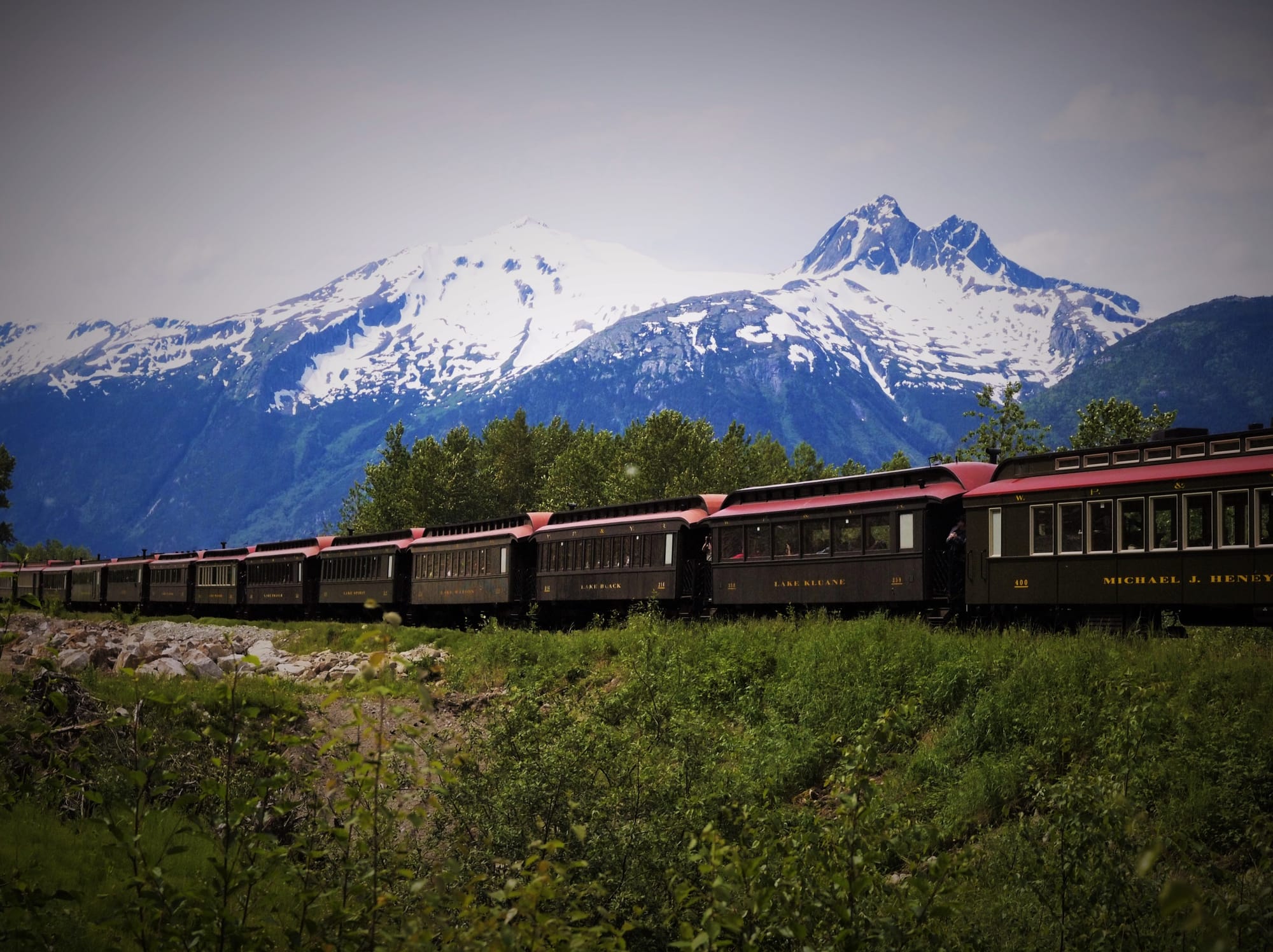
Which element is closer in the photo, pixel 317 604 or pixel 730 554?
pixel 730 554

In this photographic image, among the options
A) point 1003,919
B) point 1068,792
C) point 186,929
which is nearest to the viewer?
point 186,929

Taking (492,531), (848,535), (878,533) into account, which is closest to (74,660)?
(492,531)

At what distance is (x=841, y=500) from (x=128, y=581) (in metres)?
50.9

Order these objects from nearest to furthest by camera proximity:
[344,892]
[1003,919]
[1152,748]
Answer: [344,892] < [1003,919] < [1152,748]

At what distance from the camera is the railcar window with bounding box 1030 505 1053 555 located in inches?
822

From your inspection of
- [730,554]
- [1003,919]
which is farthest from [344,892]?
[730,554]

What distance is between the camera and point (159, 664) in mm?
29688

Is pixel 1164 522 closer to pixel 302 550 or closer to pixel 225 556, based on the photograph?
pixel 302 550

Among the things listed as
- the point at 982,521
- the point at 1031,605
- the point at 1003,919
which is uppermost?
the point at 982,521

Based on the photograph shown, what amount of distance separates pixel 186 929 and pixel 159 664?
23885 millimetres

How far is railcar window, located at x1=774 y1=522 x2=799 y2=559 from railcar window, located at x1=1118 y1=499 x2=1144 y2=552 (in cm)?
795

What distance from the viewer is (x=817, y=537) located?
25719 millimetres

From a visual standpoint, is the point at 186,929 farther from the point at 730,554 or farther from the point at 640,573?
the point at 640,573

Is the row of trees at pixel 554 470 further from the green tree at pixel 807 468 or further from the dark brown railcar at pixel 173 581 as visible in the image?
the dark brown railcar at pixel 173 581
